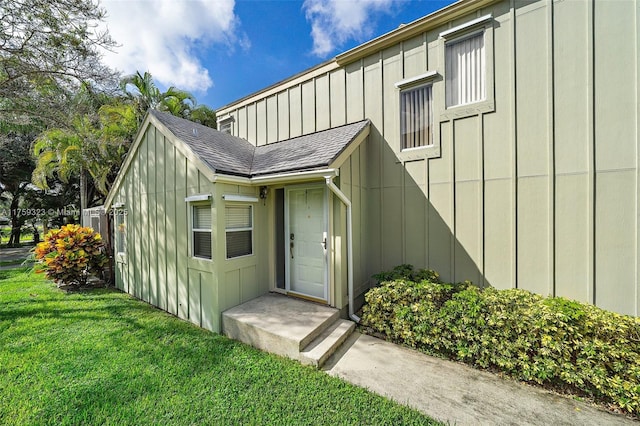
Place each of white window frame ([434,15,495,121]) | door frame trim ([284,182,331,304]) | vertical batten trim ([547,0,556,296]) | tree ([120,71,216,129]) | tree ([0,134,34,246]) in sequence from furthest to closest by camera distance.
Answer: tree ([0,134,34,246])
tree ([120,71,216,129])
door frame trim ([284,182,331,304])
white window frame ([434,15,495,121])
vertical batten trim ([547,0,556,296])

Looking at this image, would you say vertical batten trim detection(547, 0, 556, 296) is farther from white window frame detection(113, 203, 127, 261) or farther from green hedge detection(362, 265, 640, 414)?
white window frame detection(113, 203, 127, 261)

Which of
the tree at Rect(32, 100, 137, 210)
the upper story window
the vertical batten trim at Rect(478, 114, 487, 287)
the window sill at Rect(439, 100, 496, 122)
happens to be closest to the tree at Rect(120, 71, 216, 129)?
the tree at Rect(32, 100, 137, 210)

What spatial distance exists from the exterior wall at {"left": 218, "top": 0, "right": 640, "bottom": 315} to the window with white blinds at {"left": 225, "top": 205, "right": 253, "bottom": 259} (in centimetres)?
242

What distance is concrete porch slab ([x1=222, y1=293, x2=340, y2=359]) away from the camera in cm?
390

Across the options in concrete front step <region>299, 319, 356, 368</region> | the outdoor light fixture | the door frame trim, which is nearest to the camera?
concrete front step <region>299, 319, 356, 368</region>

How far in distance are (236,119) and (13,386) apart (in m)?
8.10

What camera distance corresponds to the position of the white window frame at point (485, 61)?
471cm

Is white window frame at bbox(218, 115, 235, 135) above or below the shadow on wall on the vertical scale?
above

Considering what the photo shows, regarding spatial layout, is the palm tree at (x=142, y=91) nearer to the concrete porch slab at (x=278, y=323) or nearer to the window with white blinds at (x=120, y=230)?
the window with white blinds at (x=120, y=230)

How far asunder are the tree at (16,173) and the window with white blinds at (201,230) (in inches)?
766

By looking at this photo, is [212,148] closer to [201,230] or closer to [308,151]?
[201,230]

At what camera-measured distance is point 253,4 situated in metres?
7.08

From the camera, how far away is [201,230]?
511cm

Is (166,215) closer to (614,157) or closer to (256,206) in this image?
(256,206)
